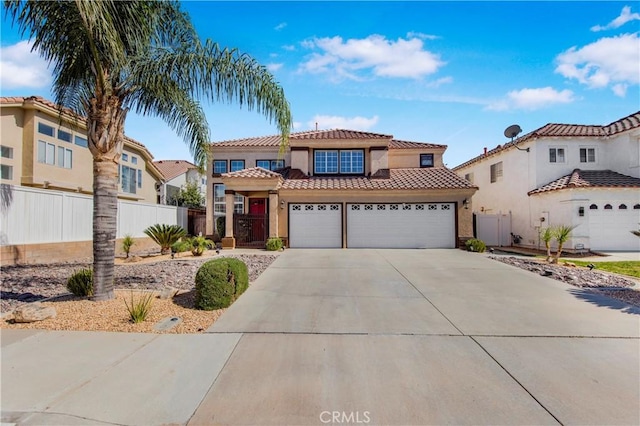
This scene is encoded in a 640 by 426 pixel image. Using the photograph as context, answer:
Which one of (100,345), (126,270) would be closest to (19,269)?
(126,270)

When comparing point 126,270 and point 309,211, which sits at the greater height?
point 309,211

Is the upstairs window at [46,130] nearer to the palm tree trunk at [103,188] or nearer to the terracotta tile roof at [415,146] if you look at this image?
the palm tree trunk at [103,188]

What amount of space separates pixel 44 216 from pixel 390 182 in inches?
622

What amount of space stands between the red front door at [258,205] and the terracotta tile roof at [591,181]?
16.2 m

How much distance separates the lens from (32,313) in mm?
5391

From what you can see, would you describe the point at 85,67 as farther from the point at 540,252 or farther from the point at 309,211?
the point at 540,252

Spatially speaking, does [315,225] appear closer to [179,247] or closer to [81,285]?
[179,247]

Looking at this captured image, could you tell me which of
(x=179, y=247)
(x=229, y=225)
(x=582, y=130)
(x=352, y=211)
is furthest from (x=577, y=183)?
(x=179, y=247)

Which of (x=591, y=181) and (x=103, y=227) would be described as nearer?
(x=103, y=227)

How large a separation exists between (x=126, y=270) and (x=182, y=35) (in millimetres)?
7458

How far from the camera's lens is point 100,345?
4570mm

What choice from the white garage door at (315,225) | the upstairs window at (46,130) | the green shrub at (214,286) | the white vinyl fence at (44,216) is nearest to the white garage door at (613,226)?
the white garage door at (315,225)

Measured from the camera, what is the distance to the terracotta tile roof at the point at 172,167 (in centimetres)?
3378

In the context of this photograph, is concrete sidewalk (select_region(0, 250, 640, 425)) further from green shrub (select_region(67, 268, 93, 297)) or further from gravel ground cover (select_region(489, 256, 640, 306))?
green shrub (select_region(67, 268, 93, 297))
